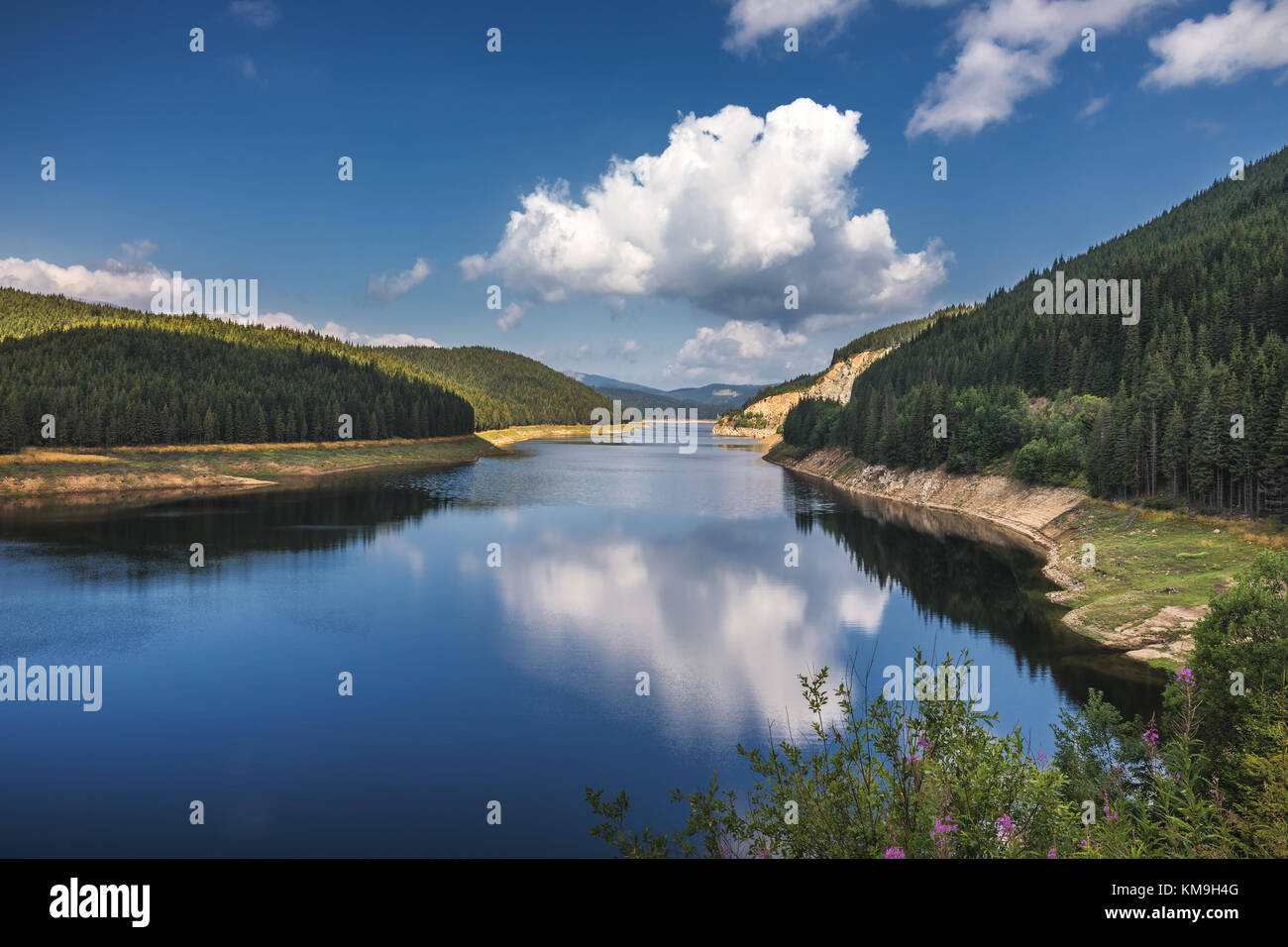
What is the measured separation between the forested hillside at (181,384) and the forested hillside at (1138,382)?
313ft

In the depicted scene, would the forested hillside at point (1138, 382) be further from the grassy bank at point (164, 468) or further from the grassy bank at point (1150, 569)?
the grassy bank at point (164, 468)

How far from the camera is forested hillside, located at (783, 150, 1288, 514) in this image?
49906 mm

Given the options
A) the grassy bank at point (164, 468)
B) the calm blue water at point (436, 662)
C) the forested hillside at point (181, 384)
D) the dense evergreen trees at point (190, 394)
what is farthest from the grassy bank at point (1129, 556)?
the forested hillside at point (181, 384)

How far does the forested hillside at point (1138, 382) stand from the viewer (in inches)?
1965

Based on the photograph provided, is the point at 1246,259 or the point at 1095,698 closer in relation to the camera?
the point at 1095,698

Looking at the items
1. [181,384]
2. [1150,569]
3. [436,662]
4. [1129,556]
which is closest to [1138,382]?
[1129,556]

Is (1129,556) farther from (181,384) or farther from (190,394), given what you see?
(181,384)

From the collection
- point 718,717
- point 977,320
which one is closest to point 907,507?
point 718,717

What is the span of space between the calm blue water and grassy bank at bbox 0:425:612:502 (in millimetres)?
25705

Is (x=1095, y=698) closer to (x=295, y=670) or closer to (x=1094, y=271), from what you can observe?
(x=295, y=670)

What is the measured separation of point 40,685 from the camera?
89.0ft

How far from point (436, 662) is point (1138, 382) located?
78.9 metres

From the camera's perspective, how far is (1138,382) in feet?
241
